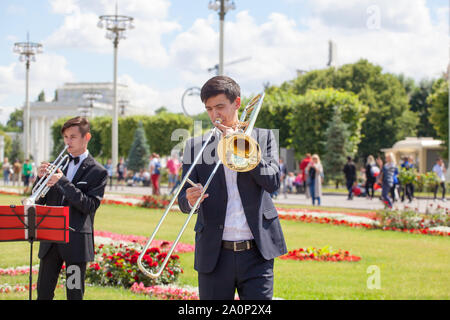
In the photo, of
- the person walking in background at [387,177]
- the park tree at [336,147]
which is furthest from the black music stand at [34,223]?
the park tree at [336,147]

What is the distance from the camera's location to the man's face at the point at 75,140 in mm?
5211

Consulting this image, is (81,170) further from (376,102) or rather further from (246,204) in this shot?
(376,102)

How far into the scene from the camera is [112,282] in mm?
7918

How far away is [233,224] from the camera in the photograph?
3680 millimetres

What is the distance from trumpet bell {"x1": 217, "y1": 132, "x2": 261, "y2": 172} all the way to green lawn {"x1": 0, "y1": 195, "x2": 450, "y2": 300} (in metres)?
4.19

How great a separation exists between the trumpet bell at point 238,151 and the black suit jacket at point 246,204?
8.9 inches

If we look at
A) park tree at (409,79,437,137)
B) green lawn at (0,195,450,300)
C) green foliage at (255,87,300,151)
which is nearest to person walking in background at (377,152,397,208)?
green lawn at (0,195,450,300)

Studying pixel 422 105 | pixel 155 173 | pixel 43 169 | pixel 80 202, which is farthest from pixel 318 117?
pixel 43 169

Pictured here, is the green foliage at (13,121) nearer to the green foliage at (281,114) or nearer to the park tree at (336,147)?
the green foliage at (281,114)

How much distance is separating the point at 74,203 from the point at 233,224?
1833 mm

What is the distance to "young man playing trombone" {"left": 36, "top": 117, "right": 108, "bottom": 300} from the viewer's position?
504 cm

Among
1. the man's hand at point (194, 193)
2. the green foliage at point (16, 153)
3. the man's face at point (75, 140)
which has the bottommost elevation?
the man's hand at point (194, 193)
